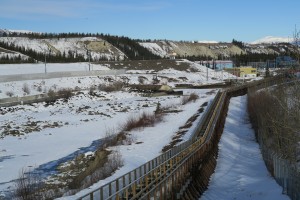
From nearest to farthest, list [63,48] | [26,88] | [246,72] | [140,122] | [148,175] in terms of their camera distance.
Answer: [148,175]
[140,122]
[26,88]
[246,72]
[63,48]

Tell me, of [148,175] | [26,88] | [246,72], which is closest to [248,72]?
[246,72]

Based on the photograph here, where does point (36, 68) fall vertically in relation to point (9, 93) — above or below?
above

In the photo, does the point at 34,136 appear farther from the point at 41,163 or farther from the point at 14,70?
the point at 14,70

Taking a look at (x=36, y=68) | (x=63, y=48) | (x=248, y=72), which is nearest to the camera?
(x=36, y=68)

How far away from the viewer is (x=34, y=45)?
184 meters

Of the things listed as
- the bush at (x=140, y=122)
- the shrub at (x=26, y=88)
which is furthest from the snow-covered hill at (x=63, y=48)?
the bush at (x=140, y=122)

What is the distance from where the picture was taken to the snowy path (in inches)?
778

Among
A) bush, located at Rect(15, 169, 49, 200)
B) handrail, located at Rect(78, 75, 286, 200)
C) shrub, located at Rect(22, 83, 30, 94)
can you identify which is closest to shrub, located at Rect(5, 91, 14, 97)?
shrub, located at Rect(22, 83, 30, 94)

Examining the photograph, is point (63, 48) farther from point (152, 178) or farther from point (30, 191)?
point (152, 178)

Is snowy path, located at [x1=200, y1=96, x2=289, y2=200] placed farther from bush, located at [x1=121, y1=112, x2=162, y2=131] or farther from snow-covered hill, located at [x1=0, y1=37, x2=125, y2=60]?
snow-covered hill, located at [x1=0, y1=37, x2=125, y2=60]

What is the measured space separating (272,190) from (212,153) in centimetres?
755

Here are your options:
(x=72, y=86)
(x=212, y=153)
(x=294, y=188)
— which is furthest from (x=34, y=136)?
(x=72, y=86)

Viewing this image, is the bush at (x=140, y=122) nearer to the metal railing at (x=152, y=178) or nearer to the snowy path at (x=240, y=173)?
the snowy path at (x=240, y=173)

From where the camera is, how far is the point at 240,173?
81.7 feet
